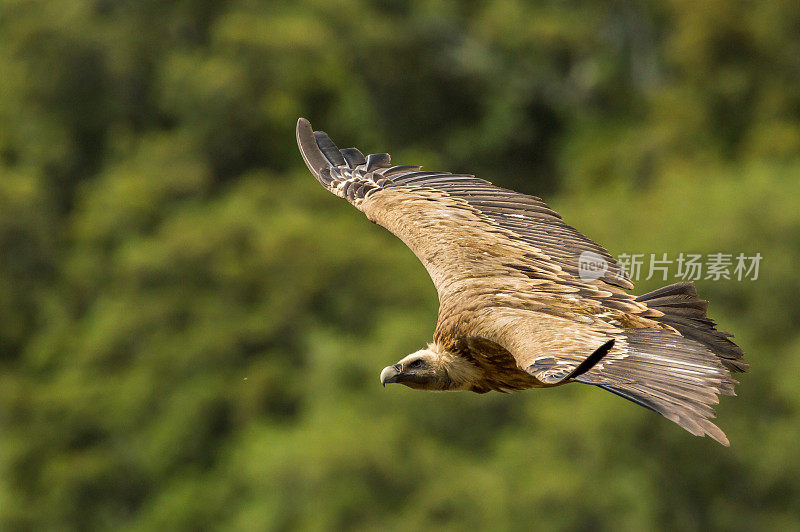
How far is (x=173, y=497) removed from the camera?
2046 inches

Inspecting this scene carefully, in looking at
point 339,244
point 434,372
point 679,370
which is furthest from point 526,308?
point 339,244

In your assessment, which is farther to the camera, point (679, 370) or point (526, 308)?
point (526, 308)

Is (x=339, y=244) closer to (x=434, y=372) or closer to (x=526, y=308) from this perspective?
(x=434, y=372)

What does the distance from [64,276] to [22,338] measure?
2.75m

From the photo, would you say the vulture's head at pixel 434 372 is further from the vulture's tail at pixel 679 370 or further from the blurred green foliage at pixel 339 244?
the blurred green foliage at pixel 339 244

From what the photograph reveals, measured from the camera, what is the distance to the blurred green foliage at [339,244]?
130ft

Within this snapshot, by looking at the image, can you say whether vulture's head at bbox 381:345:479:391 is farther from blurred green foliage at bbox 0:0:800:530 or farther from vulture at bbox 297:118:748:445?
blurred green foliage at bbox 0:0:800:530

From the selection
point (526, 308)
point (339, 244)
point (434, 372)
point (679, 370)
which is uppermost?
point (339, 244)

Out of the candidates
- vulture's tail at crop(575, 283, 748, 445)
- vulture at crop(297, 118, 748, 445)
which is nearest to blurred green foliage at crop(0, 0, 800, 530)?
vulture at crop(297, 118, 748, 445)

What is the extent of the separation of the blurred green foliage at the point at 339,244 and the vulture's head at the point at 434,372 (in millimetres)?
24227

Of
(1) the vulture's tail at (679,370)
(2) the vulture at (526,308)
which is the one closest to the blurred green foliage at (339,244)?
(2) the vulture at (526,308)

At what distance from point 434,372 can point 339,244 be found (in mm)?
41286

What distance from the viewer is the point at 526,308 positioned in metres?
11.1

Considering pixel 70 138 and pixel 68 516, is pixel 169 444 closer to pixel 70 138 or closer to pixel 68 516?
pixel 68 516
